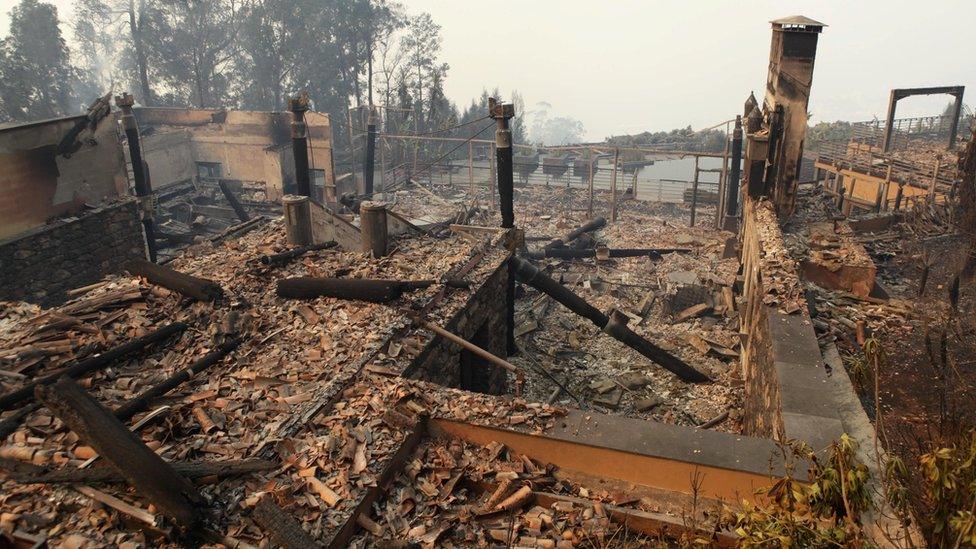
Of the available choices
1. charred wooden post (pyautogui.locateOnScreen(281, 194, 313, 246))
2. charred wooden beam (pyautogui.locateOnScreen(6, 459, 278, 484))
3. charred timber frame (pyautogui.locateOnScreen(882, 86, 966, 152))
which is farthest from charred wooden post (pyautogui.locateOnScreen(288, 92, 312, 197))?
charred timber frame (pyautogui.locateOnScreen(882, 86, 966, 152))

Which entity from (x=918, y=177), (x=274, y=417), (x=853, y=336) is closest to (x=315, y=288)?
(x=274, y=417)

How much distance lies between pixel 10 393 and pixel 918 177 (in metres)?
25.8

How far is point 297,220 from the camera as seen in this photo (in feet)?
36.9

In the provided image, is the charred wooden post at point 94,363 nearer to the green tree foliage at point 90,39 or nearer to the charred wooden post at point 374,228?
the charred wooden post at point 374,228

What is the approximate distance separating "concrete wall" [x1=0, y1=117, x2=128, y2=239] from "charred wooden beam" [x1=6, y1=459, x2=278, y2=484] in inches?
382

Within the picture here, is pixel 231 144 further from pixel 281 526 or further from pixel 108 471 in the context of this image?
pixel 281 526

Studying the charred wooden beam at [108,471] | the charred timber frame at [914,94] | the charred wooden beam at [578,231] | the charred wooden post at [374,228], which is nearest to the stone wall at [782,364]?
the charred wooden beam at [108,471]

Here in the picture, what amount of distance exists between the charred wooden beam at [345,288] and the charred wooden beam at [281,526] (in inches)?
163

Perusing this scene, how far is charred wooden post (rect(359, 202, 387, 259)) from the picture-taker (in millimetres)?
10719

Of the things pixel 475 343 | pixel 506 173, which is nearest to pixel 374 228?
pixel 475 343

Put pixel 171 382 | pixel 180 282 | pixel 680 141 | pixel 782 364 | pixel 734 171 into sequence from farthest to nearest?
pixel 680 141, pixel 734 171, pixel 180 282, pixel 782 364, pixel 171 382

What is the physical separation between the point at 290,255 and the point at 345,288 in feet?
7.11

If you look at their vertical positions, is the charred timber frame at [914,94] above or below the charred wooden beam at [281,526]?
above

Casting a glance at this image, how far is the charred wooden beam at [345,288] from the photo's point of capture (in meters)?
8.88
